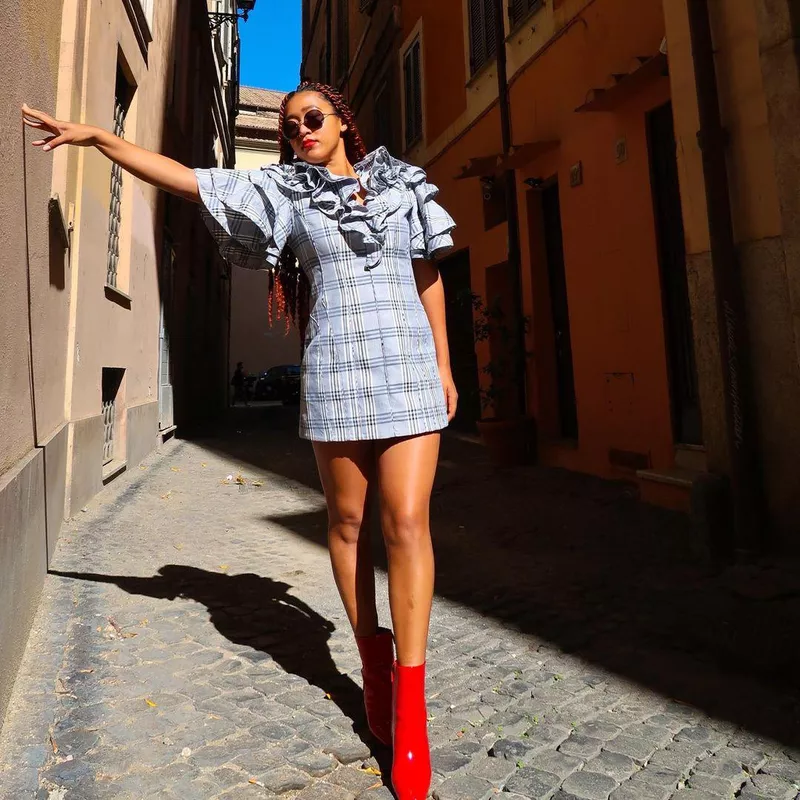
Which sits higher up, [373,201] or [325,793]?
[373,201]

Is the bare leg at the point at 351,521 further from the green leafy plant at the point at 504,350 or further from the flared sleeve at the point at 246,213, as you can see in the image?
the green leafy plant at the point at 504,350

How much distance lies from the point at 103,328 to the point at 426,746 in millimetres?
4678

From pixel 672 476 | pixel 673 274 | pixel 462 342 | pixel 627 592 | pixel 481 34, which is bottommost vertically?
pixel 627 592

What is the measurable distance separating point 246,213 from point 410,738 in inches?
57.9

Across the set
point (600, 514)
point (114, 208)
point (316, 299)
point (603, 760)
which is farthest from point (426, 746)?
point (114, 208)

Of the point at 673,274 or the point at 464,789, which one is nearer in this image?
the point at 464,789

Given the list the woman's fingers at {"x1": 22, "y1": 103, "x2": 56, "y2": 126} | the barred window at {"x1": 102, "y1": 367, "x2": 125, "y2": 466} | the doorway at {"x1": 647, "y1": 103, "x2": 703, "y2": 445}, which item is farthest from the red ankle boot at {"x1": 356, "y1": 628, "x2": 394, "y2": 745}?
the barred window at {"x1": 102, "y1": 367, "x2": 125, "y2": 466}

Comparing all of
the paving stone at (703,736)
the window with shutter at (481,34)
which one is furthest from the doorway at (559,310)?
the paving stone at (703,736)

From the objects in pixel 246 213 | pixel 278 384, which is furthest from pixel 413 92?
pixel 278 384

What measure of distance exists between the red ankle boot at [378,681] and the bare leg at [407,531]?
0.19m

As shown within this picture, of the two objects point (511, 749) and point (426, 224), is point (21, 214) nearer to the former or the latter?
point (426, 224)

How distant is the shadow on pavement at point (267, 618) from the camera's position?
219 centimetres

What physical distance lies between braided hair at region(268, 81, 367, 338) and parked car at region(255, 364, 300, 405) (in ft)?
74.0

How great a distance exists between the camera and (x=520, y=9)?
7.34m
